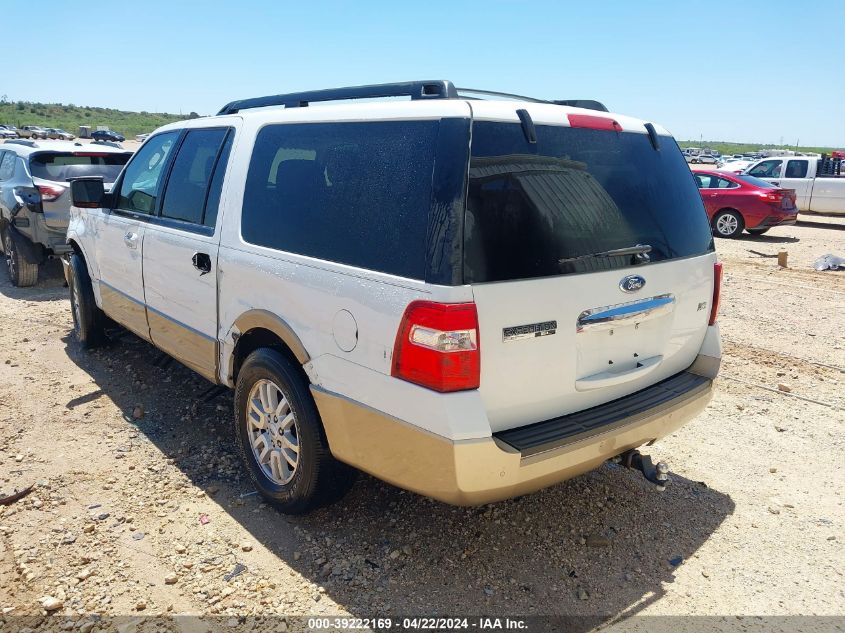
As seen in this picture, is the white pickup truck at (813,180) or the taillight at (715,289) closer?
the taillight at (715,289)

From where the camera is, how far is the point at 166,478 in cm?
379

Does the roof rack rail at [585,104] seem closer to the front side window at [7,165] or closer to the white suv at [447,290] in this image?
the white suv at [447,290]

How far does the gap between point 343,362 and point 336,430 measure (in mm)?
333

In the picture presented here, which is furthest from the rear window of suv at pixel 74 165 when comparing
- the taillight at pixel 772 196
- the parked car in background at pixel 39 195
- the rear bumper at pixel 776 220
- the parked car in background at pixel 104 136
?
the rear bumper at pixel 776 220

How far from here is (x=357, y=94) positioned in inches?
133

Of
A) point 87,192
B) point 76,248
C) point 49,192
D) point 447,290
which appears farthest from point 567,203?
point 49,192

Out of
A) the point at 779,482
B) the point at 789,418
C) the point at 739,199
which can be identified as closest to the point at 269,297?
the point at 779,482

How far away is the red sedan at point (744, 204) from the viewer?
560 inches

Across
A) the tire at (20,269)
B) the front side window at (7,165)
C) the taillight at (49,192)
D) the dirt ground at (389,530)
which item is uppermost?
the front side window at (7,165)

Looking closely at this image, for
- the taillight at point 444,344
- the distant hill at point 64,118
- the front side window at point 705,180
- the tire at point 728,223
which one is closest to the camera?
the taillight at point 444,344

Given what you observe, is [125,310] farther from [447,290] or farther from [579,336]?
[579,336]

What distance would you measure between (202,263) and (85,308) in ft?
8.36

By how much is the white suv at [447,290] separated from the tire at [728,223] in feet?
41.5

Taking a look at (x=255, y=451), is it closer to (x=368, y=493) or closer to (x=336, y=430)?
(x=368, y=493)
